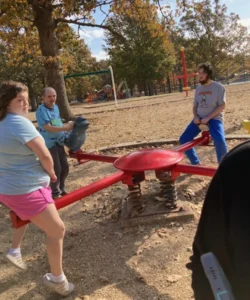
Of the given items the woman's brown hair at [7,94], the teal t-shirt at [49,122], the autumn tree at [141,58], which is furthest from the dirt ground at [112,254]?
the autumn tree at [141,58]

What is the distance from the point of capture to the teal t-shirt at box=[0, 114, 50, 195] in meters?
2.10

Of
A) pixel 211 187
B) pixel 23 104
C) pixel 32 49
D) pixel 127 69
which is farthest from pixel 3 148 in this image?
pixel 127 69

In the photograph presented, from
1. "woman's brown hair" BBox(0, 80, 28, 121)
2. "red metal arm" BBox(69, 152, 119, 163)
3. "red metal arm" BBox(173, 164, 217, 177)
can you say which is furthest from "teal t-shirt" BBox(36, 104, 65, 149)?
"red metal arm" BBox(173, 164, 217, 177)

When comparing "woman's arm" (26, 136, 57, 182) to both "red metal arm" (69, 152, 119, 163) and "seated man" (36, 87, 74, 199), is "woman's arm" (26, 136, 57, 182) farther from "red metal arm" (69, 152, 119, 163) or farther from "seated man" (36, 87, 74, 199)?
"seated man" (36, 87, 74, 199)

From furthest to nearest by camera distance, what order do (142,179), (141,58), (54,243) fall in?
(141,58) < (142,179) < (54,243)

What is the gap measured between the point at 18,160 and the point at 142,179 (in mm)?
1092

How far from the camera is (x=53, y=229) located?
2.17 metres

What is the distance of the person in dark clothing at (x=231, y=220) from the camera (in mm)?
915

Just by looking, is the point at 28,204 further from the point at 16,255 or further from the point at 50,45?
the point at 50,45

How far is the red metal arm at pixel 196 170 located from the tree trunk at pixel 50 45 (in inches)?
300

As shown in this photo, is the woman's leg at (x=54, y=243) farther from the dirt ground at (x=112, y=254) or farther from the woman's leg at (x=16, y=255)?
the woman's leg at (x=16, y=255)

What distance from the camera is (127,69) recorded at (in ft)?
116

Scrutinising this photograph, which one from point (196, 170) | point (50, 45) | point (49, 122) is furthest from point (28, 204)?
→ point (50, 45)

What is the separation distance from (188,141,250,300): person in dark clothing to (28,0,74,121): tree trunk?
918 centimetres
